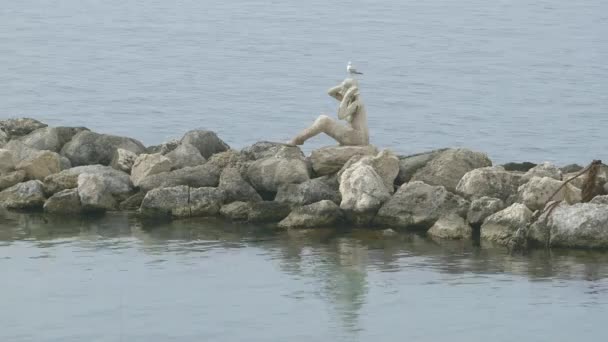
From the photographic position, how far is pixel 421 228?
35.8m

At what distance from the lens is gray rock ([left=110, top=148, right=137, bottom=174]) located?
3925 centimetres

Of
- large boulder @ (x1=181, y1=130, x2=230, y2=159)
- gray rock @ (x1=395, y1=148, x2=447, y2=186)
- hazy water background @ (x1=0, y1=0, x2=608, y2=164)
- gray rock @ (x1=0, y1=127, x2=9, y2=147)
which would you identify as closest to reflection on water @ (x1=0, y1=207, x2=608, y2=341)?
gray rock @ (x1=395, y1=148, x2=447, y2=186)

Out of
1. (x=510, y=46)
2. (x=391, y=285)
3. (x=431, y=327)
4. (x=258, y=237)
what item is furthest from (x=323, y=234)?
(x=510, y=46)

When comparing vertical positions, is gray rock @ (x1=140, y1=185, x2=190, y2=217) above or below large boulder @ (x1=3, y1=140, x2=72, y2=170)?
below

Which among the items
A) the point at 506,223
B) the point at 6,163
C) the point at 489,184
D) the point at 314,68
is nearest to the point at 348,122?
the point at 489,184

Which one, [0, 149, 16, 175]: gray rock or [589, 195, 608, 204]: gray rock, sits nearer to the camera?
[589, 195, 608, 204]: gray rock

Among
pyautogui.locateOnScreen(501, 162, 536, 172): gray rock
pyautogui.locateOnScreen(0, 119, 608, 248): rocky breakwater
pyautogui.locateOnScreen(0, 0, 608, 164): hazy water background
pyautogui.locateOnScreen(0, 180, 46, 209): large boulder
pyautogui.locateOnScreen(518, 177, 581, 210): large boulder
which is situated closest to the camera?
pyautogui.locateOnScreen(0, 119, 608, 248): rocky breakwater

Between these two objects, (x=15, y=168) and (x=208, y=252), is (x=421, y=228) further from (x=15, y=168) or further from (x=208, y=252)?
(x=15, y=168)

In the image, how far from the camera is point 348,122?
127ft

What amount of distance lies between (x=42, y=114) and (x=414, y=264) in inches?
1519

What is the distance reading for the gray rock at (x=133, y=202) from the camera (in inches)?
1495

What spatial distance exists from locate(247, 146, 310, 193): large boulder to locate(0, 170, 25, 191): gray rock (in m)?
5.48

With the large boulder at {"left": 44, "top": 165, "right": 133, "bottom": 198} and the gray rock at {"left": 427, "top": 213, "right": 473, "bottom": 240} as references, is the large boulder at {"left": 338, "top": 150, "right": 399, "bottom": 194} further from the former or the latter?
the large boulder at {"left": 44, "top": 165, "right": 133, "bottom": 198}

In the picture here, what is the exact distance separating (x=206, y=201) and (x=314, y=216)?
107 inches
